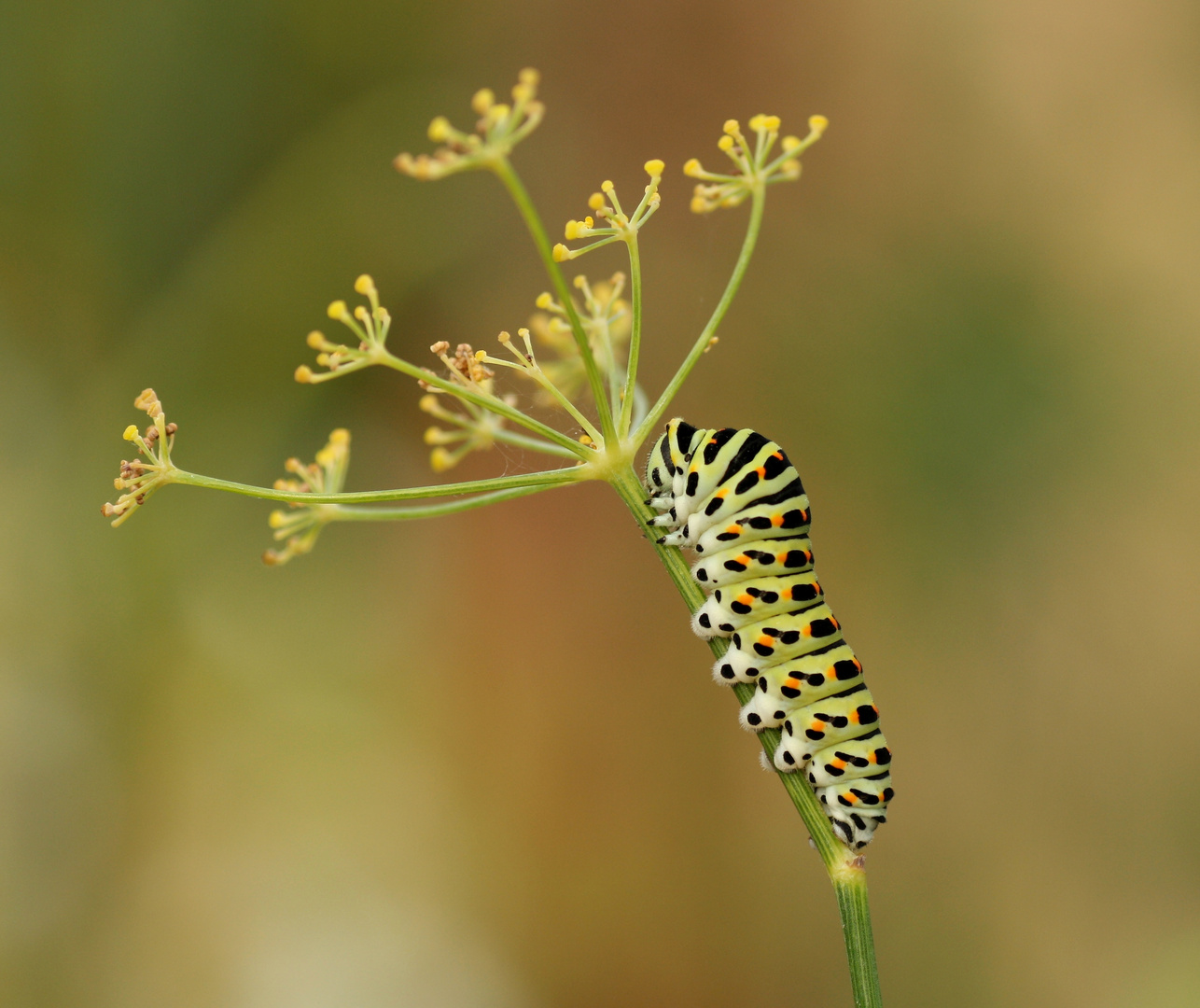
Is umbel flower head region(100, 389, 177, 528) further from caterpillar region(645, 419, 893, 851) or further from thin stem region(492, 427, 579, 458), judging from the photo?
caterpillar region(645, 419, 893, 851)

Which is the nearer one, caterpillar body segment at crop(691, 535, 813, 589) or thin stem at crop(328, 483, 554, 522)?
thin stem at crop(328, 483, 554, 522)

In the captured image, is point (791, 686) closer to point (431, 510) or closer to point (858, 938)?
point (858, 938)

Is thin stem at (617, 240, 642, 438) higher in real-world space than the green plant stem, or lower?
higher

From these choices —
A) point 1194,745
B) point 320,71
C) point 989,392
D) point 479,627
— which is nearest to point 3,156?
point 320,71

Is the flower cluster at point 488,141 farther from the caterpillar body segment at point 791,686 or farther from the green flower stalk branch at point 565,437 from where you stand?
the caterpillar body segment at point 791,686

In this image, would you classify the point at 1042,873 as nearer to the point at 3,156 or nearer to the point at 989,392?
the point at 989,392

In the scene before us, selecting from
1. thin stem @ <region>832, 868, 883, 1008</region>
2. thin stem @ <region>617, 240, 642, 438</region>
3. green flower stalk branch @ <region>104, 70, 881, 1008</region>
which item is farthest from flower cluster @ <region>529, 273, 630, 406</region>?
thin stem @ <region>832, 868, 883, 1008</region>

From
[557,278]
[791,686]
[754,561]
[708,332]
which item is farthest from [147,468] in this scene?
[791,686]

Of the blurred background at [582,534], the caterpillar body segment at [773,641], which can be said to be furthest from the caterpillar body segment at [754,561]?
the blurred background at [582,534]
